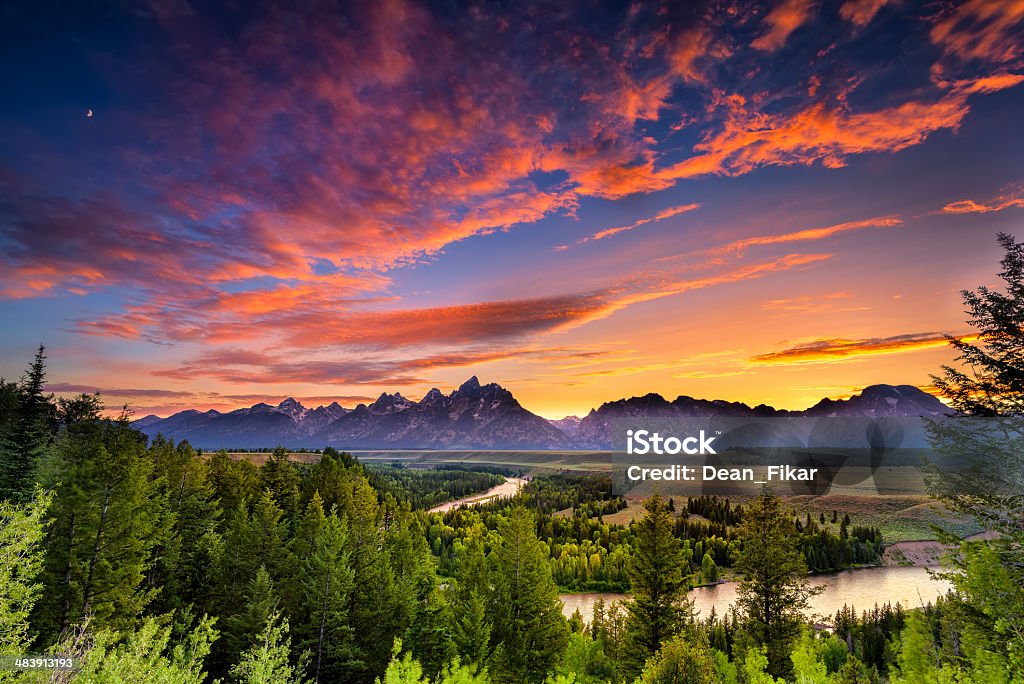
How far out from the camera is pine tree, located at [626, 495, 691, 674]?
3688 cm

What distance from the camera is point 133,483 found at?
129 ft

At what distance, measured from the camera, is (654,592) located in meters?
37.9

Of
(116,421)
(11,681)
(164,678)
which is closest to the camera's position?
(11,681)

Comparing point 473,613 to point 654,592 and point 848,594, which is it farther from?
point 848,594

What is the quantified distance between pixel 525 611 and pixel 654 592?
35.5 ft

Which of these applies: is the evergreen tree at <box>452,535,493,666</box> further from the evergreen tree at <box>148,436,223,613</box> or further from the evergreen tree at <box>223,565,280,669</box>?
the evergreen tree at <box>148,436,223,613</box>

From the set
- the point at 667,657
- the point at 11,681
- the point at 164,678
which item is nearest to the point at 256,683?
the point at 164,678

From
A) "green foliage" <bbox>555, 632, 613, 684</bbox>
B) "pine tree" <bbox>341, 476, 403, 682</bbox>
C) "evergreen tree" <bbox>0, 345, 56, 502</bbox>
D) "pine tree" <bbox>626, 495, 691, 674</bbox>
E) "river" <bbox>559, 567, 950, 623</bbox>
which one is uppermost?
"evergreen tree" <bbox>0, 345, 56, 502</bbox>

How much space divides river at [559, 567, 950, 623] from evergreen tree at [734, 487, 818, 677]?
198 feet

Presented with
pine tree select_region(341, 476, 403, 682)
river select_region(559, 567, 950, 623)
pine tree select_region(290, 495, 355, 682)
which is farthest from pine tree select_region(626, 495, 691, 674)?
river select_region(559, 567, 950, 623)

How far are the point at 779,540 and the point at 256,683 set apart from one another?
40466mm

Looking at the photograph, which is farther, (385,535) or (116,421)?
Answer: (116,421)

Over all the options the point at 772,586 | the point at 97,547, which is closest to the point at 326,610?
the point at 97,547

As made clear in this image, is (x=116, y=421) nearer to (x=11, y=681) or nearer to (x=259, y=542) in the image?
(x=259, y=542)
